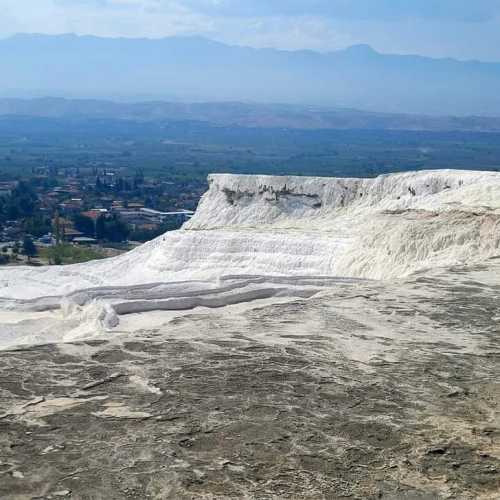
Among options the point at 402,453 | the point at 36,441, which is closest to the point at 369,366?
the point at 402,453

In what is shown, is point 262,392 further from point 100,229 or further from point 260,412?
point 100,229

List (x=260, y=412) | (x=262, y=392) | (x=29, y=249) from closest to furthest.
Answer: (x=260, y=412), (x=262, y=392), (x=29, y=249)

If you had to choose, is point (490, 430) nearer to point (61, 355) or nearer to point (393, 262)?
point (61, 355)

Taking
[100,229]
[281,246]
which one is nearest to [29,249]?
[100,229]

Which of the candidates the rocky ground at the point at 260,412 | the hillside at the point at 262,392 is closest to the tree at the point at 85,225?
the hillside at the point at 262,392

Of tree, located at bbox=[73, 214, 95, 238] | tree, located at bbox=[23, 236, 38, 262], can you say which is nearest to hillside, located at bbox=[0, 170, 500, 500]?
tree, located at bbox=[23, 236, 38, 262]

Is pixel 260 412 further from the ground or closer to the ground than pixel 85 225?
further from the ground
